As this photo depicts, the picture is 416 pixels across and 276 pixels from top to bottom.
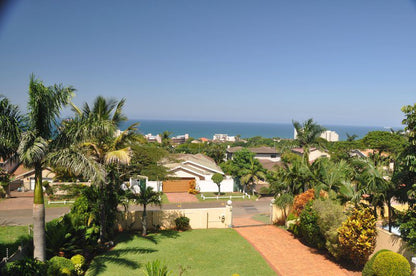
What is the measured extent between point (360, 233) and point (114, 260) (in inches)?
458

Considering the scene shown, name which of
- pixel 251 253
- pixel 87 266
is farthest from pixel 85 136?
pixel 251 253

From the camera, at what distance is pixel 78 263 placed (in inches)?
487

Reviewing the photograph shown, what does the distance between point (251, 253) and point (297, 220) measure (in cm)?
474

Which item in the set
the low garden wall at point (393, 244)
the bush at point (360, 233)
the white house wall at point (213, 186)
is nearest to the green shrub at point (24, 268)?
the bush at point (360, 233)

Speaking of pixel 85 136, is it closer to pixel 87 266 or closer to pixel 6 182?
pixel 87 266

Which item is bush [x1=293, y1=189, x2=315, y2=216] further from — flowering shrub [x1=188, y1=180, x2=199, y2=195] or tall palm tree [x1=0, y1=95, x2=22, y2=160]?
flowering shrub [x1=188, y1=180, x2=199, y2=195]

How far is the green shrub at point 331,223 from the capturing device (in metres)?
13.8

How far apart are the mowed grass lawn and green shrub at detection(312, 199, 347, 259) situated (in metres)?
3.45

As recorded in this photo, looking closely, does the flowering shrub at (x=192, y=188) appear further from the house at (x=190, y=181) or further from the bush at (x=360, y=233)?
the bush at (x=360, y=233)

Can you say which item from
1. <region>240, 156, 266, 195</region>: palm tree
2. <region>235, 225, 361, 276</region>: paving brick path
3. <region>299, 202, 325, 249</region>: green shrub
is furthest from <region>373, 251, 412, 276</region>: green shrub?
<region>240, 156, 266, 195</region>: palm tree

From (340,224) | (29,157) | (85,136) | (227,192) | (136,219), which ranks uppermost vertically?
(85,136)

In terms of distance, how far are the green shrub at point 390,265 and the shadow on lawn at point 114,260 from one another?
33.7 ft

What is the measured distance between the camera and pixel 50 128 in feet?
36.3

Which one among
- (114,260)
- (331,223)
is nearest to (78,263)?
(114,260)
